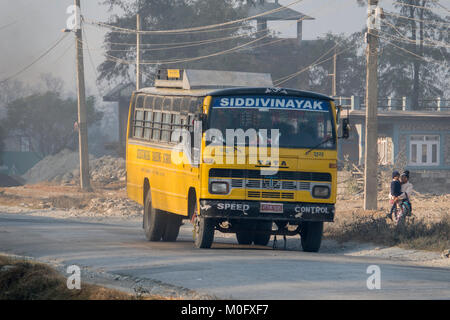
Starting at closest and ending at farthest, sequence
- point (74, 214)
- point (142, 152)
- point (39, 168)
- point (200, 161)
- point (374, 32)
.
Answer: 1. point (200, 161)
2. point (142, 152)
3. point (374, 32)
4. point (74, 214)
5. point (39, 168)

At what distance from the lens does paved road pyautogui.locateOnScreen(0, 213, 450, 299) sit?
10.8 meters

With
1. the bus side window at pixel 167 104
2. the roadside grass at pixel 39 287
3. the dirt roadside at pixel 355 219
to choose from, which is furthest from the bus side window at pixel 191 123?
the roadside grass at pixel 39 287

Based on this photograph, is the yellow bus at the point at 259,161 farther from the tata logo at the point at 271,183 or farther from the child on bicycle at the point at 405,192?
the child on bicycle at the point at 405,192

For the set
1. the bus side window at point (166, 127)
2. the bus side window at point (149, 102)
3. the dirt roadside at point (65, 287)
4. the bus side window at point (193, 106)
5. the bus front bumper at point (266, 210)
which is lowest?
the dirt roadside at point (65, 287)

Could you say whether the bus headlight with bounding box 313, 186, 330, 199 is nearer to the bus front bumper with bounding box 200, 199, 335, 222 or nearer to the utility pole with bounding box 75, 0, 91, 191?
the bus front bumper with bounding box 200, 199, 335, 222

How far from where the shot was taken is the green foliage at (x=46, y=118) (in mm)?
85438

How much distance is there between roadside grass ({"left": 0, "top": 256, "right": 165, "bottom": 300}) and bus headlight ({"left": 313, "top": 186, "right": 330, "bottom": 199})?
5.98 metres

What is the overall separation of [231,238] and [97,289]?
12.4m

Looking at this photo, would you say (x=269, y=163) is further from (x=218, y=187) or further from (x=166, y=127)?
(x=166, y=127)

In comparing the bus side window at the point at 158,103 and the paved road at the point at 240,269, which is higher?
the bus side window at the point at 158,103

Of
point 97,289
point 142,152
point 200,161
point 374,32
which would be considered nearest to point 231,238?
point 142,152

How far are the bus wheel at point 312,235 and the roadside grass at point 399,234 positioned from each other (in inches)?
101

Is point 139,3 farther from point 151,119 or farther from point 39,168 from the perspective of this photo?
point 151,119

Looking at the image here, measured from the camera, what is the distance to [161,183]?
1939cm
